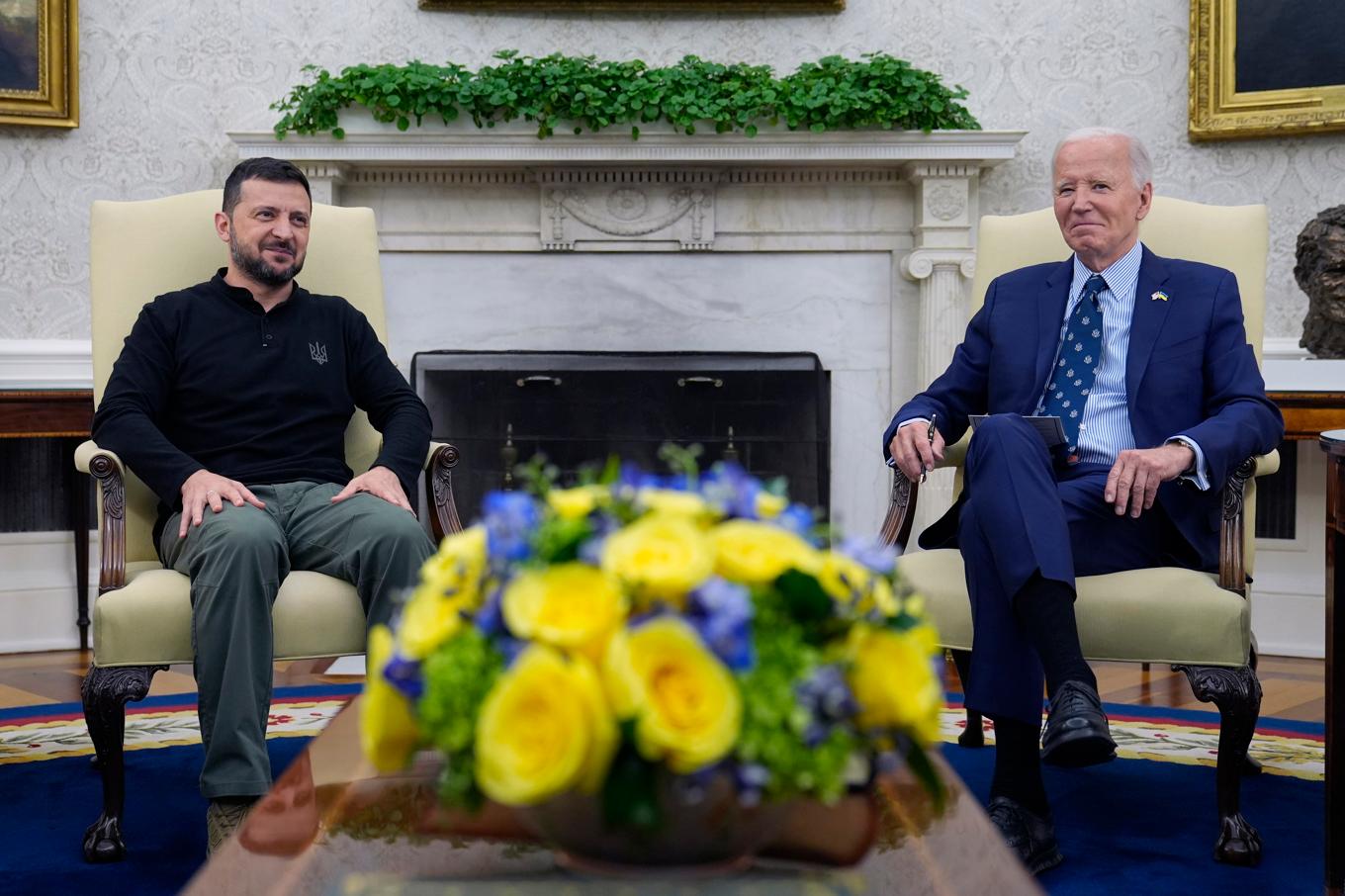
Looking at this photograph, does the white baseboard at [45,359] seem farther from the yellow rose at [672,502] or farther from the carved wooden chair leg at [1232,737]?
the yellow rose at [672,502]

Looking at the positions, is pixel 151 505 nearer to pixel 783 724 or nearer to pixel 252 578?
pixel 252 578

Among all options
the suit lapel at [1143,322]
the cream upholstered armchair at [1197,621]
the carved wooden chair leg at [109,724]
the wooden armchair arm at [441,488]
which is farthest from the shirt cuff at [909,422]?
the carved wooden chair leg at [109,724]

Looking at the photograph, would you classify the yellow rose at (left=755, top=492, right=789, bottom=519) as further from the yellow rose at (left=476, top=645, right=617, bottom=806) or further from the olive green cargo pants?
the olive green cargo pants

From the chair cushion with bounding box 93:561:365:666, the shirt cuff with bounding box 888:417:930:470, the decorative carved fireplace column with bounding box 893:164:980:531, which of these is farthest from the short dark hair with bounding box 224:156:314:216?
the decorative carved fireplace column with bounding box 893:164:980:531

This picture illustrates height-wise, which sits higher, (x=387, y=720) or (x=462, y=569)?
(x=462, y=569)

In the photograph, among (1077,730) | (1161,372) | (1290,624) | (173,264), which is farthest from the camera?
(1290,624)

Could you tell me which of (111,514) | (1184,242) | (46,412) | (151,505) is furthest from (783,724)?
(46,412)

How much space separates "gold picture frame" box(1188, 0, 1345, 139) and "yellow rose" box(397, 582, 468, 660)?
3.86 m

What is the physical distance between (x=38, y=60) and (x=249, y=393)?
2.31 meters

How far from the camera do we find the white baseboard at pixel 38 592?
3.93m

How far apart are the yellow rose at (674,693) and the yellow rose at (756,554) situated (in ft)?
0.23

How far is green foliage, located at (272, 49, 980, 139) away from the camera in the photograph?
12.5ft

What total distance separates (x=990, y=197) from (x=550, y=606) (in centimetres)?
373

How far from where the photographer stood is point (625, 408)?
4254mm
